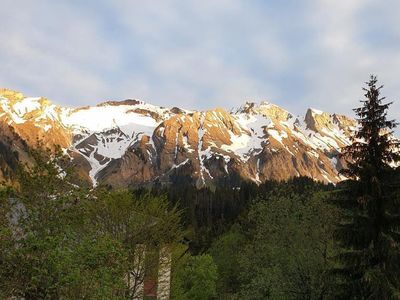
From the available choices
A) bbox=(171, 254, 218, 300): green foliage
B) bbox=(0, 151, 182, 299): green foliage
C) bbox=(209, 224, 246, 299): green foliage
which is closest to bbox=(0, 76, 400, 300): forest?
bbox=(0, 151, 182, 299): green foliage

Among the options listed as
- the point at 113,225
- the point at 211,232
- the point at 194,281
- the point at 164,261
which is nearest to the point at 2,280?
the point at 113,225

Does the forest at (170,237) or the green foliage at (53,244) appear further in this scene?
the forest at (170,237)

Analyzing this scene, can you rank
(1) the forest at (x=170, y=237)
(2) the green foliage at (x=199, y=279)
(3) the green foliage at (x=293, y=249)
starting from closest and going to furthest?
(1) the forest at (x=170, y=237), (3) the green foliage at (x=293, y=249), (2) the green foliage at (x=199, y=279)

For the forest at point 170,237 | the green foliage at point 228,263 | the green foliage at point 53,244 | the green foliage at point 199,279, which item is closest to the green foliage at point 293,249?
the forest at point 170,237

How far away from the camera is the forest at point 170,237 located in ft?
58.7

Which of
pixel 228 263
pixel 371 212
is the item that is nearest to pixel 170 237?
pixel 371 212

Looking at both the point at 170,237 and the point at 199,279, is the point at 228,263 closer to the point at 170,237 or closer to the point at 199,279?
the point at 199,279

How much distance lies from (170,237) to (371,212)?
14837 millimetres

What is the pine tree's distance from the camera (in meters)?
29.4

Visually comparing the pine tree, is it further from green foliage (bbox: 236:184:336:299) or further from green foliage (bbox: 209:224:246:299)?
green foliage (bbox: 209:224:246:299)

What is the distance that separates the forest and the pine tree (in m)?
0.06

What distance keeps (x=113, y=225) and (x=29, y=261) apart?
17.1 metres

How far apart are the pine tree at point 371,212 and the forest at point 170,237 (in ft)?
0.21

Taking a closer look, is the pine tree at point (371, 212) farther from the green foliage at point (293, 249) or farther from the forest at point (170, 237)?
the green foliage at point (293, 249)
